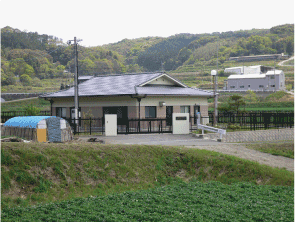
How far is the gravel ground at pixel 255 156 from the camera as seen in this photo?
1438 centimetres

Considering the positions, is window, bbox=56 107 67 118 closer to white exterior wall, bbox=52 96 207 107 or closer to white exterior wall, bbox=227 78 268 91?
white exterior wall, bbox=52 96 207 107

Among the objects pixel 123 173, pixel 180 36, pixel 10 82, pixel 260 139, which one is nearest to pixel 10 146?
pixel 123 173

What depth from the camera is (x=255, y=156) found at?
15.2 metres

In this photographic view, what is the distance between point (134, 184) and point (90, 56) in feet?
224

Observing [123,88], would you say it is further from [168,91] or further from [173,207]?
[173,207]

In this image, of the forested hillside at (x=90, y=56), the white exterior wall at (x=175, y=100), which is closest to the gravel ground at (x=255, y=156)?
the white exterior wall at (x=175, y=100)

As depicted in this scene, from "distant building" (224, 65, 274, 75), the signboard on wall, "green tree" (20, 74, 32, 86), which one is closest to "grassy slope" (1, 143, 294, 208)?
the signboard on wall

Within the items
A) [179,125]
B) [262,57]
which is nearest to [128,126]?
[179,125]

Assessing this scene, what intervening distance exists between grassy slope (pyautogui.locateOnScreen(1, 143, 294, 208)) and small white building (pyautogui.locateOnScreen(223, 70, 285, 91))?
63195 millimetres

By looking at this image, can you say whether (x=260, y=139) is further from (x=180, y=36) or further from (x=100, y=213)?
(x=180, y=36)

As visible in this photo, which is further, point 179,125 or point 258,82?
point 258,82

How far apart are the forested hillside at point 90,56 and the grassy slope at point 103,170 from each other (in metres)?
38.3

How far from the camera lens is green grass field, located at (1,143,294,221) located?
8453 mm

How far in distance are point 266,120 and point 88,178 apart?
57.7ft
